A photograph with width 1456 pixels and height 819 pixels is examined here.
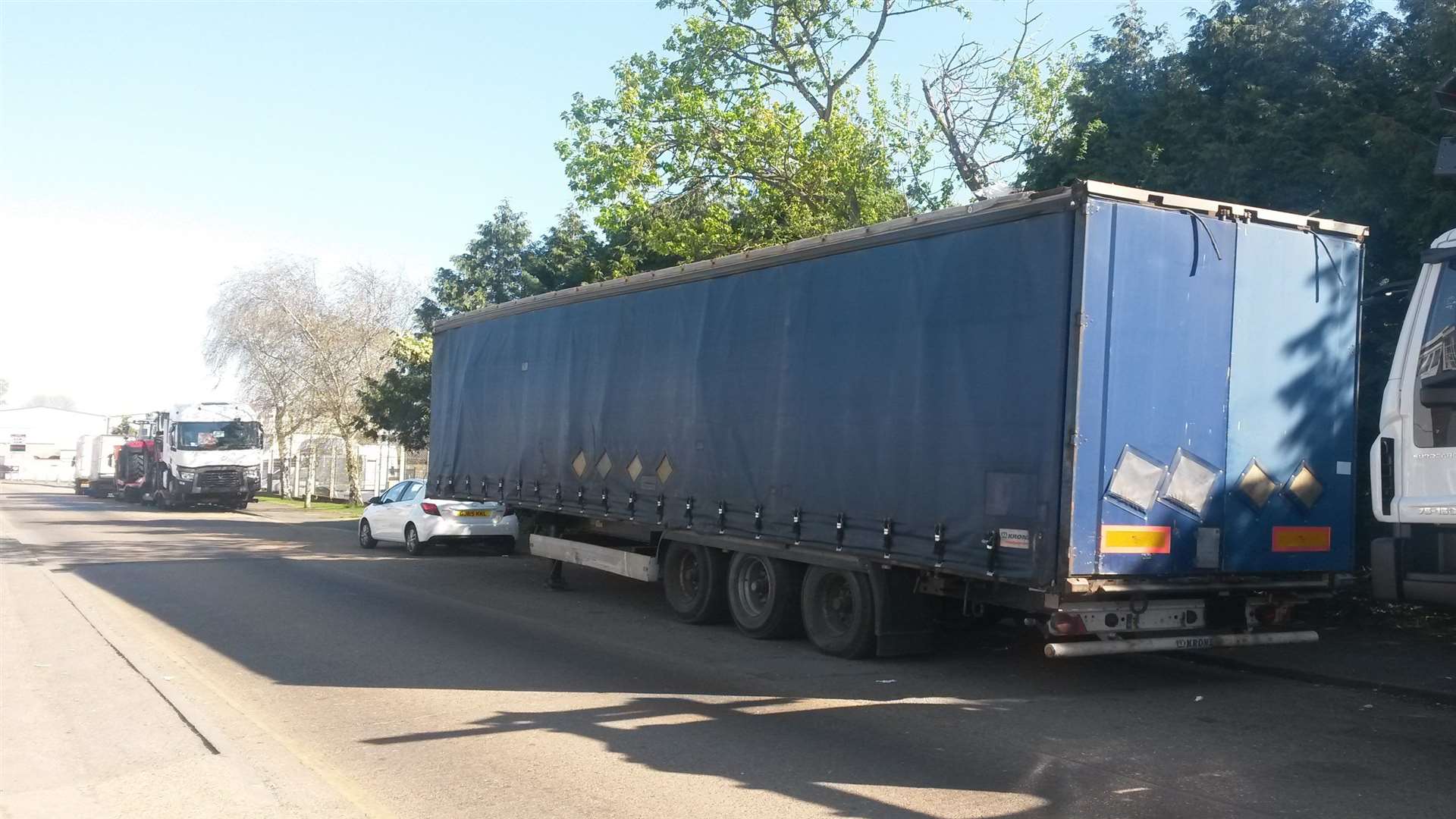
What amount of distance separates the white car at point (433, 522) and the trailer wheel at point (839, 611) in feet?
33.2

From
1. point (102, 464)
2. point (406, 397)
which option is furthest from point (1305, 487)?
point (102, 464)

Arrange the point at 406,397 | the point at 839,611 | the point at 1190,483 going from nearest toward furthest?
the point at 1190,483 < the point at 839,611 < the point at 406,397

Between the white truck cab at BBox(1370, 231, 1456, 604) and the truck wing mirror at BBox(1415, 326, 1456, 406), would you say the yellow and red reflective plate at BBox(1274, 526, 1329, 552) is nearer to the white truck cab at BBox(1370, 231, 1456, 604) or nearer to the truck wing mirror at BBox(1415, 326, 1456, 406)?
the white truck cab at BBox(1370, 231, 1456, 604)

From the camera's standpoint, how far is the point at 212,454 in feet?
130

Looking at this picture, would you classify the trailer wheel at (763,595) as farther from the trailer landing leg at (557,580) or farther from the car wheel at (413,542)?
the car wheel at (413,542)

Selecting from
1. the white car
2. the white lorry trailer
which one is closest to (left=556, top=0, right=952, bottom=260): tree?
the white car

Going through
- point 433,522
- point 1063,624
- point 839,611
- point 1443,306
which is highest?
point 1443,306

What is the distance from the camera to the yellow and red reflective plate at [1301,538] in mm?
9445

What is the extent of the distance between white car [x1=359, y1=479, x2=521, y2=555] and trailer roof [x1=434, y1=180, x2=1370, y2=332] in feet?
28.5

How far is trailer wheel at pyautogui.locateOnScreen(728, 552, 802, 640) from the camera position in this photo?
38.1ft

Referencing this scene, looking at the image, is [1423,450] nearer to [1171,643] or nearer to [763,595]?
[1171,643]

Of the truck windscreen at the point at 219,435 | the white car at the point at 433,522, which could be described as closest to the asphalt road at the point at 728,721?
the white car at the point at 433,522

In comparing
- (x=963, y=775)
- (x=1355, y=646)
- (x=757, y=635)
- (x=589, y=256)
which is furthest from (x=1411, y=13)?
(x=589, y=256)

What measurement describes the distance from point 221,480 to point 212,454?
89cm
